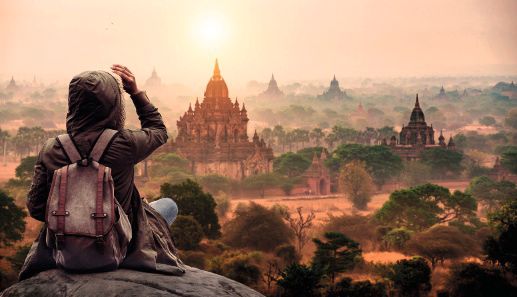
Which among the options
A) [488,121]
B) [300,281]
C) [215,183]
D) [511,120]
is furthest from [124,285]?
[488,121]

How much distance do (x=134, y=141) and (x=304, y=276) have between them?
16164 mm

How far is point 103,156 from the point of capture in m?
4.52

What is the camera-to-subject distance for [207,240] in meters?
31.7

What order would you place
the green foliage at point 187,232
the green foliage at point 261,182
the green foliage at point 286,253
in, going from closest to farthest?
the green foliage at point 187,232, the green foliage at point 286,253, the green foliage at point 261,182

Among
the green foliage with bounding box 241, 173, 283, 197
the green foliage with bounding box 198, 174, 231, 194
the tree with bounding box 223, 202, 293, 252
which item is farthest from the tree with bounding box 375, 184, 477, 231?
the green foliage with bounding box 198, 174, 231, 194

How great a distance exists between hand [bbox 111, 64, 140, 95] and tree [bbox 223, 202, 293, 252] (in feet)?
94.0

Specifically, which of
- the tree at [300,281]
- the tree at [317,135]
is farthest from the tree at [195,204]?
the tree at [317,135]

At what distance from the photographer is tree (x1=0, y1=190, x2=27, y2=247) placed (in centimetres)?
3219

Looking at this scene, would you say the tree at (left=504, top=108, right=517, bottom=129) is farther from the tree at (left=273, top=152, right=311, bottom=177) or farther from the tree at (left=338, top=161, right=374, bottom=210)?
the tree at (left=338, top=161, right=374, bottom=210)

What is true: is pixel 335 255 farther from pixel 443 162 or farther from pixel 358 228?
pixel 443 162

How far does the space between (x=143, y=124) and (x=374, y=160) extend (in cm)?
5555

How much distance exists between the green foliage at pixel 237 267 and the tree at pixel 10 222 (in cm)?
877

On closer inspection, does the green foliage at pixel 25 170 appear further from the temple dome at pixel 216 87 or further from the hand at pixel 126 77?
the hand at pixel 126 77

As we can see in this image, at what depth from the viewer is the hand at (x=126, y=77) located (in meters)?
4.82
